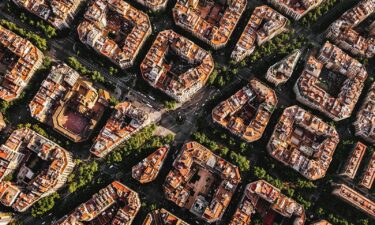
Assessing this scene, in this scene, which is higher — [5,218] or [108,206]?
[108,206]

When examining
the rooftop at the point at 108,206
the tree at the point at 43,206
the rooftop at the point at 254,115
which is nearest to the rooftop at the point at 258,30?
the rooftop at the point at 254,115

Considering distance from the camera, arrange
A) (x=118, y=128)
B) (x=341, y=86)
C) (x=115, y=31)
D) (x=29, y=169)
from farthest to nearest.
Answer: (x=115, y=31)
(x=341, y=86)
(x=29, y=169)
(x=118, y=128)

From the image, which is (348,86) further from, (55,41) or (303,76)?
(55,41)

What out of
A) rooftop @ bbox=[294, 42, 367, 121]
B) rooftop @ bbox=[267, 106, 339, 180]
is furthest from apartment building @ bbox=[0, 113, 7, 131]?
rooftop @ bbox=[294, 42, 367, 121]

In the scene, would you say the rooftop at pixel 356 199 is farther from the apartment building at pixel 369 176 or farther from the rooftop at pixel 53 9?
the rooftop at pixel 53 9

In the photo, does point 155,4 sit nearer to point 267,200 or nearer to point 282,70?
point 282,70

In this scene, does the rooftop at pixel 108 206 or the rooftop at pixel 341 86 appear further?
the rooftop at pixel 341 86

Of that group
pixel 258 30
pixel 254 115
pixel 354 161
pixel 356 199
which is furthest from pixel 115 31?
pixel 356 199
